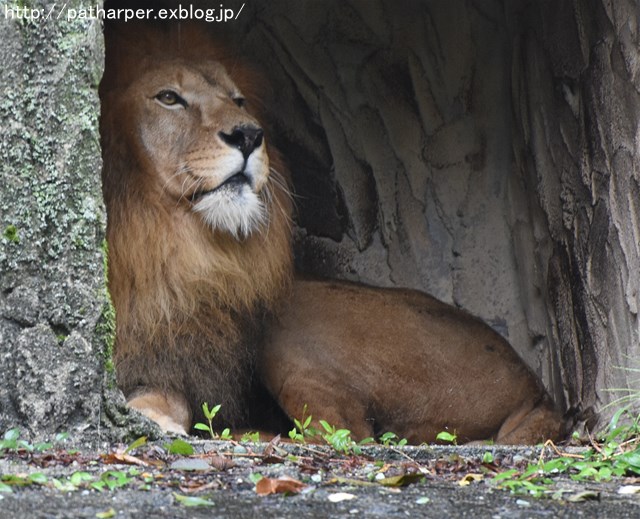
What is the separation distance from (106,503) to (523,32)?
3813 mm

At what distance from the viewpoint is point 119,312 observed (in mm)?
5207

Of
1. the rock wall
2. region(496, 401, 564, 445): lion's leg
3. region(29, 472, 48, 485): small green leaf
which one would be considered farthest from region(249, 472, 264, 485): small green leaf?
the rock wall

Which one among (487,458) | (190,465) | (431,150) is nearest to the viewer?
(190,465)

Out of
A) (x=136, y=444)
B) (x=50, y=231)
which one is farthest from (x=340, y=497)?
(x=50, y=231)

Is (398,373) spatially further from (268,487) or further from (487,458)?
(268,487)

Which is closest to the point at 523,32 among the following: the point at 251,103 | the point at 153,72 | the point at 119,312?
the point at 251,103

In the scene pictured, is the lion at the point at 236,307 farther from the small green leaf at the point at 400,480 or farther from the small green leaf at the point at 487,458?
the small green leaf at the point at 400,480

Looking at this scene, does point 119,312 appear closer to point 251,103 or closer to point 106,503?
point 251,103

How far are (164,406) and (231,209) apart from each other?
83cm

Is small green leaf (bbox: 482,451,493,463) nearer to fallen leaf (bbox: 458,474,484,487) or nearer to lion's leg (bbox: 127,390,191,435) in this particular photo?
fallen leaf (bbox: 458,474,484,487)

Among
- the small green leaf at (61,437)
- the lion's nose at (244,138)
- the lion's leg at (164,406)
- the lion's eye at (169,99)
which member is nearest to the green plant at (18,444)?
the small green leaf at (61,437)

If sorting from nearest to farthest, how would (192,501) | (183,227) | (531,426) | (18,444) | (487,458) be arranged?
(192,501) → (18,444) → (487,458) → (183,227) → (531,426)

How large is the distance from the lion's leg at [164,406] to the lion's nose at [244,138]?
1022 mm

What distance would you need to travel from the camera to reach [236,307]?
5500 mm
